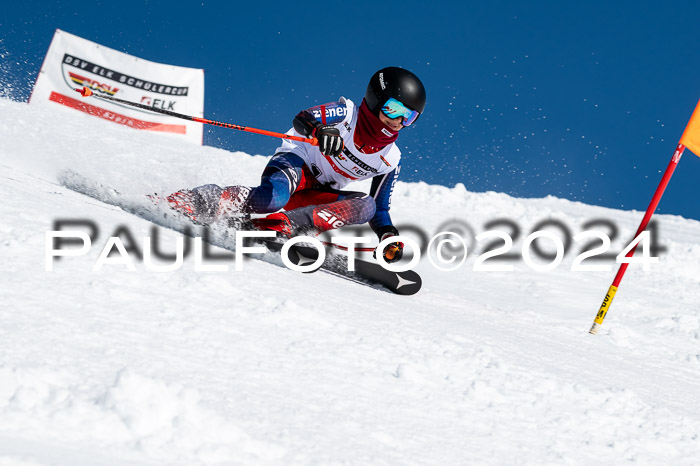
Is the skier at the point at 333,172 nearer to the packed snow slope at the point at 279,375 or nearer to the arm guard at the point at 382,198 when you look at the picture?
the arm guard at the point at 382,198

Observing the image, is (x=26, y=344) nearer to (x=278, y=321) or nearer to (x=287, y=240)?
(x=278, y=321)

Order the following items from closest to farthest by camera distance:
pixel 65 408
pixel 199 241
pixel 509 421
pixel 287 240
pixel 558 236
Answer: pixel 65 408 < pixel 509 421 < pixel 199 241 < pixel 287 240 < pixel 558 236

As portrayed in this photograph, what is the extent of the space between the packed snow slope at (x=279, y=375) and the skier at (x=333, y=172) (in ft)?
1.65

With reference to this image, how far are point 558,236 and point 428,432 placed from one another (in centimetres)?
853

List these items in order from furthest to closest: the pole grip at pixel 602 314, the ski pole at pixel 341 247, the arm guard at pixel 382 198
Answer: the arm guard at pixel 382 198 → the pole grip at pixel 602 314 → the ski pole at pixel 341 247

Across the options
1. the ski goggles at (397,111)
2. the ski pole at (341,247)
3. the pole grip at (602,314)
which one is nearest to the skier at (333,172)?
the ski goggles at (397,111)

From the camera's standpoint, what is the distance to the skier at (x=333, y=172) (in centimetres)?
407

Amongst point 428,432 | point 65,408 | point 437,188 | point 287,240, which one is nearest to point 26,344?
point 65,408

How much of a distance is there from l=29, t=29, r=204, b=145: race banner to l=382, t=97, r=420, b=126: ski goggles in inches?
452

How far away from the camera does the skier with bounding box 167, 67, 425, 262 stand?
4.07 metres

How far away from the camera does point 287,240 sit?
4.07m

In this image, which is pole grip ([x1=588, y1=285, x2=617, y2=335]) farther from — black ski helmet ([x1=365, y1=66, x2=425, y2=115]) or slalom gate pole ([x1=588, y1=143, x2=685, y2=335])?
black ski helmet ([x1=365, y1=66, x2=425, y2=115])

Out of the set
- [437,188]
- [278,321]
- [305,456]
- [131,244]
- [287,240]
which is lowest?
[305,456]

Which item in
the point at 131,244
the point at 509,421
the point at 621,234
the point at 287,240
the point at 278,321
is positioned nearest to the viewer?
the point at 509,421
